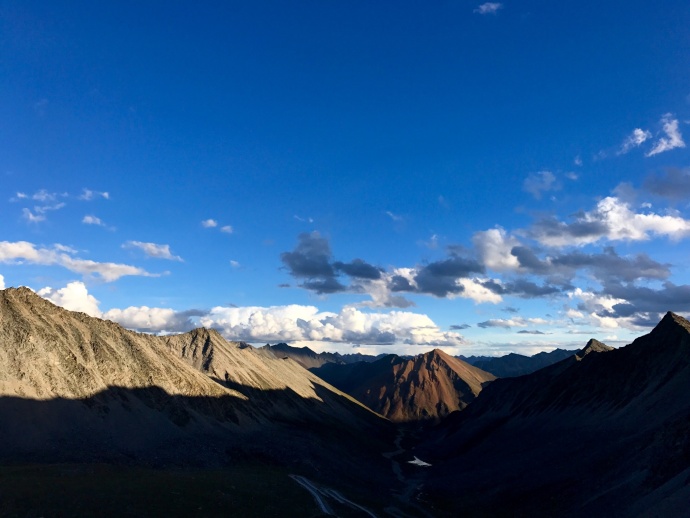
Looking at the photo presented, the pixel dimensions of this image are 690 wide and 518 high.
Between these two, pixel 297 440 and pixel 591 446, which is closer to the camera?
pixel 591 446

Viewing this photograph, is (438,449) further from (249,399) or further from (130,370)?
(130,370)

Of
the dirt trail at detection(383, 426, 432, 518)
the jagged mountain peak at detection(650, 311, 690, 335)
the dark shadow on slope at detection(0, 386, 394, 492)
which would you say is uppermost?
the jagged mountain peak at detection(650, 311, 690, 335)

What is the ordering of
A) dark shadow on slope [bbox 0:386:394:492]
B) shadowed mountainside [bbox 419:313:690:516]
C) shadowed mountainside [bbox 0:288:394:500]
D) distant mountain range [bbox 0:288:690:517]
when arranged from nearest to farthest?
distant mountain range [bbox 0:288:690:517] → shadowed mountainside [bbox 419:313:690:516] → dark shadow on slope [bbox 0:386:394:492] → shadowed mountainside [bbox 0:288:394:500]

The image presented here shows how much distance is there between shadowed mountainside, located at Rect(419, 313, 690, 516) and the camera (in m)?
54.3

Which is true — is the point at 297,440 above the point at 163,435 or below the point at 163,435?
below

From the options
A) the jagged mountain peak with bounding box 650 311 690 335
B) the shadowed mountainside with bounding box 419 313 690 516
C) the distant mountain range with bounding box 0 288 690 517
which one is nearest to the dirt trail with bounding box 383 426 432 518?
the distant mountain range with bounding box 0 288 690 517

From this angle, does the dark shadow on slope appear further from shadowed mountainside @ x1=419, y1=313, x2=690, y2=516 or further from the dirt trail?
shadowed mountainside @ x1=419, y1=313, x2=690, y2=516

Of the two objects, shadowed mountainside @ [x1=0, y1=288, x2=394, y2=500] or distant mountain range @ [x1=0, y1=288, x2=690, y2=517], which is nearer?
distant mountain range @ [x1=0, y1=288, x2=690, y2=517]

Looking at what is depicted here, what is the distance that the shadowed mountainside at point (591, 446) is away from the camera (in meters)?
54.3

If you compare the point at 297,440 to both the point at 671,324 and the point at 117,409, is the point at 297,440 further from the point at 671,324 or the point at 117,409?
the point at 671,324

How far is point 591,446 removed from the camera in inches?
3312

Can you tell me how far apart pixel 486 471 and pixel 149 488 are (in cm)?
7151

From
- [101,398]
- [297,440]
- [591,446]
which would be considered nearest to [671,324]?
[591,446]

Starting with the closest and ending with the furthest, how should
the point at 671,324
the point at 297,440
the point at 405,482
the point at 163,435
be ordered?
the point at 163,435 → the point at 405,482 → the point at 297,440 → the point at 671,324
